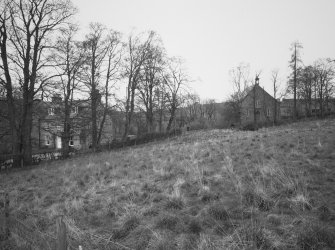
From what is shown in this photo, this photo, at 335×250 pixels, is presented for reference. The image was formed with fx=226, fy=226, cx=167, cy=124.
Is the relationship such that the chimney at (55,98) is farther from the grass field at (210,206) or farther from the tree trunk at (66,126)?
the grass field at (210,206)

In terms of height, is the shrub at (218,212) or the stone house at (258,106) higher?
the stone house at (258,106)

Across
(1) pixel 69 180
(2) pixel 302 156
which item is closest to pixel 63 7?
(1) pixel 69 180

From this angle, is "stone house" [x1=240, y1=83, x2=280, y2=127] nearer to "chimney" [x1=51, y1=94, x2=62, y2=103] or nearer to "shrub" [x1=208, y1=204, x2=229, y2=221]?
"chimney" [x1=51, y1=94, x2=62, y2=103]

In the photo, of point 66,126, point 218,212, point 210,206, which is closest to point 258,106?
point 66,126

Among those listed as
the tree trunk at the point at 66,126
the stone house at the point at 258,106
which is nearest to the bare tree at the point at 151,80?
the tree trunk at the point at 66,126

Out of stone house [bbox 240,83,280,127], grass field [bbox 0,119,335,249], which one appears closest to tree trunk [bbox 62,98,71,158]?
grass field [bbox 0,119,335,249]

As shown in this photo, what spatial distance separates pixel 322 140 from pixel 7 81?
68.7 feet

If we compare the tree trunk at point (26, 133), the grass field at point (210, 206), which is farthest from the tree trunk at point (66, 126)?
the grass field at point (210, 206)

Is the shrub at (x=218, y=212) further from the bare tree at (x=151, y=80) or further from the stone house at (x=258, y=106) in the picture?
the stone house at (x=258, y=106)

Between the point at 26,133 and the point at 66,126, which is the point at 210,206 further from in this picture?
the point at 66,126

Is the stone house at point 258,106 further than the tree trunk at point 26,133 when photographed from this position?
Yes

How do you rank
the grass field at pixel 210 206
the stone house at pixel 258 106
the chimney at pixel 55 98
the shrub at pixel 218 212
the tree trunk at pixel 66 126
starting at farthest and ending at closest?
the stone house at pixel 258 106
the tree trunk at pixel 66 126
the chimney at pixel 55 98
the shrub at pixel 218 212
the grass field at pixel 210 206

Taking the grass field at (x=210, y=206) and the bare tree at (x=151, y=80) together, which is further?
the bare tree at (x=151, y=80)

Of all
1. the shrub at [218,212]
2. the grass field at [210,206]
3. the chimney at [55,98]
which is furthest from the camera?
the chimney at [55,98]
